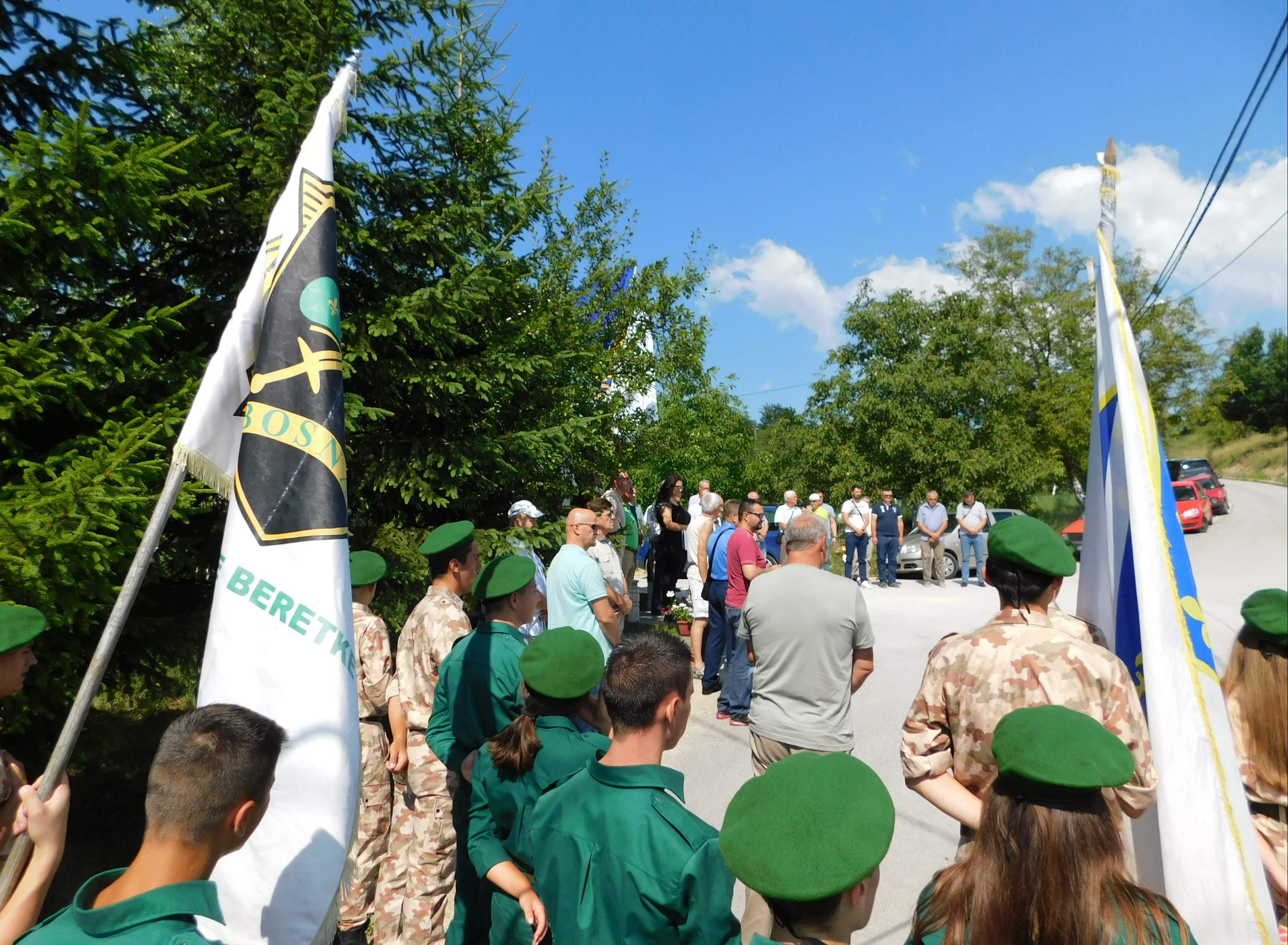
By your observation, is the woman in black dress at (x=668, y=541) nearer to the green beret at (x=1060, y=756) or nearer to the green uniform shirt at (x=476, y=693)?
the green uniform shirt at (x=476, y=693)

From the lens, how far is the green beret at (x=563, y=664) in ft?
8.73

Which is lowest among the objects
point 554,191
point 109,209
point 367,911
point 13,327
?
point 367,911

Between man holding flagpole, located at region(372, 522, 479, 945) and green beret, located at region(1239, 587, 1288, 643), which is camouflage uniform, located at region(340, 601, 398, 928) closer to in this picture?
man holding flagpole, located at region(372, 522, 479, 945)

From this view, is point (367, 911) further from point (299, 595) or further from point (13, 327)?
point (13, 327)

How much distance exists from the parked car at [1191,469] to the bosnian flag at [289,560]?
34.4 meters

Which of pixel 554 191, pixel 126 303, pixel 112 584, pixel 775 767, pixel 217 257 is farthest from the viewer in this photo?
pixel 554 191

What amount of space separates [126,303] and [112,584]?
2068 mm

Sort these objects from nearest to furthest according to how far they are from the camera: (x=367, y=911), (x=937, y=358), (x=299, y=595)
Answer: (x=299, y=595), (x=367, y=911), (x=937, y=358)

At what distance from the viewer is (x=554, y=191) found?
7973 millimetres

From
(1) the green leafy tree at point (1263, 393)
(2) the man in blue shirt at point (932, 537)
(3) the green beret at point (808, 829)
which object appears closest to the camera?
(3) the green beret at point (808, 829)

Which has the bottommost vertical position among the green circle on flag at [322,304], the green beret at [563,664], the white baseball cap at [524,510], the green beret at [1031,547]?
the green beret at [563,664]

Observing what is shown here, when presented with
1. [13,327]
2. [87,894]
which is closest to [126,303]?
[13,327]

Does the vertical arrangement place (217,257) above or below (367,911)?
above

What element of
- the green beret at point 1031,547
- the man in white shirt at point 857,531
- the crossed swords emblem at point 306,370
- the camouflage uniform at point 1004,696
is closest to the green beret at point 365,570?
the crossed swords emblem at point 306,370
